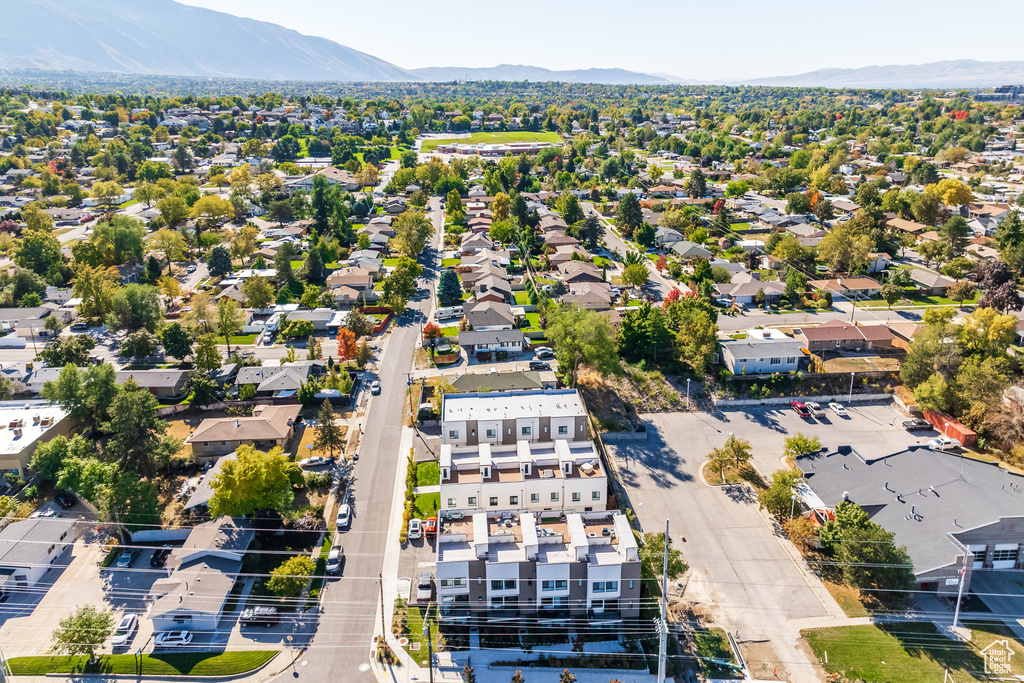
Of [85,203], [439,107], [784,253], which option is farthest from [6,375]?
[439,107]

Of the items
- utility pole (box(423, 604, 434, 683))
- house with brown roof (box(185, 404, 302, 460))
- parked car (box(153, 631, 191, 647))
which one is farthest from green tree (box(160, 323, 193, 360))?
utility pole (box(423, 604, 434, 683))

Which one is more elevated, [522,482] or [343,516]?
[522,482]

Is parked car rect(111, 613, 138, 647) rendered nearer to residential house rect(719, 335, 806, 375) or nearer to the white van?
the white van

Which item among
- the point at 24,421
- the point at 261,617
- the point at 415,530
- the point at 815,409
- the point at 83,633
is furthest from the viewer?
the point at 815,409

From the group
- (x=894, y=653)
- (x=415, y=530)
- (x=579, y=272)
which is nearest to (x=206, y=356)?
(x=415, y=530)

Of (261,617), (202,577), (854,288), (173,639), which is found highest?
(854,288)

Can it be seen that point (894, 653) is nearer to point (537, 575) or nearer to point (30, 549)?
point (537, 575)

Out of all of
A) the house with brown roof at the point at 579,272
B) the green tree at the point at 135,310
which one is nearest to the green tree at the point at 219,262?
the green tree at the point at 135,310

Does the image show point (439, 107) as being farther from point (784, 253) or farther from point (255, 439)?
point (255, 439)
